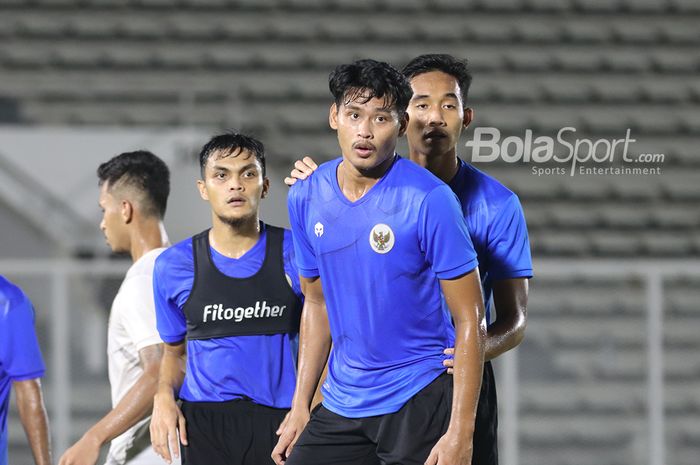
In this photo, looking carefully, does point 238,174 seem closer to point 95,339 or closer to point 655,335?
point 95,339

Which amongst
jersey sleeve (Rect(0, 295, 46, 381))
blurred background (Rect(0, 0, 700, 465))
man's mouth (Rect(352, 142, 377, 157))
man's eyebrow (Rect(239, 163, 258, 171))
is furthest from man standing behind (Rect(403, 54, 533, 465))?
blurred background (Rect(0, 0, 700, 465))

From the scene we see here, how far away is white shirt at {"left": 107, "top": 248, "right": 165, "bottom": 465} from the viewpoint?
3660mm

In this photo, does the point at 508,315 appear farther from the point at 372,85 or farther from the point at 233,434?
the point at 233,434

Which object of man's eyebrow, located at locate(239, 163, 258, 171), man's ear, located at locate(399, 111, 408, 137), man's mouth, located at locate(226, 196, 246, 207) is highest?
man's ear, located at locate(399, 111, 408, 137)

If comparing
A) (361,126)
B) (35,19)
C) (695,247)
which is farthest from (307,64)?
(361,126)

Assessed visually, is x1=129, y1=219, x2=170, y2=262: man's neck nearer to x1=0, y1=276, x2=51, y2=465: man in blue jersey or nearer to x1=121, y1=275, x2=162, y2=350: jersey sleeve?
x1=121, y1=275, x2=162, y2=350: jersey sleeve

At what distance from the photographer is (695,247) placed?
8414 mm

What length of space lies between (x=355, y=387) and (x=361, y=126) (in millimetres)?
606

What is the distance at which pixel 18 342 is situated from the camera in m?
3.21

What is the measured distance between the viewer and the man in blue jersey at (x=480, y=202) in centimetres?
303

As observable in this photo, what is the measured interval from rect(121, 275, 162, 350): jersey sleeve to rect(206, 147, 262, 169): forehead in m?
0.55

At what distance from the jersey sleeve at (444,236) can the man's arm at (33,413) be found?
1.24 meters

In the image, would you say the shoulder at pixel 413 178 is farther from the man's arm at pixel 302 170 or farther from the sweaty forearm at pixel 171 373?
the sweaty forearm at pixel 171 373

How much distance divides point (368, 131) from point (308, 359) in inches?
26.0
